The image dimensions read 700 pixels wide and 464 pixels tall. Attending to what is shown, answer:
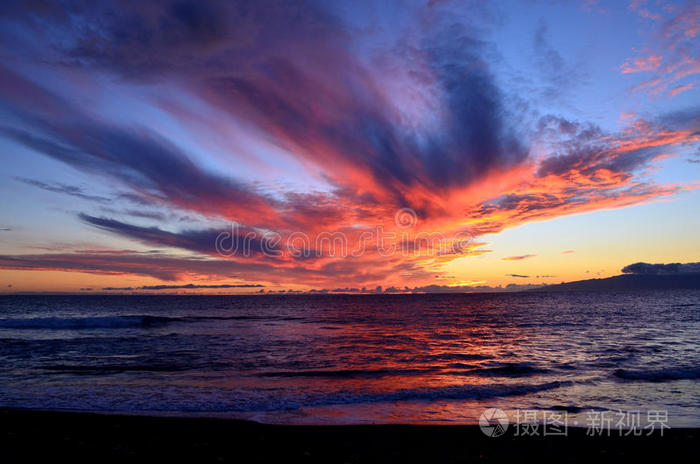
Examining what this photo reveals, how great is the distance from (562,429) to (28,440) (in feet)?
48.9

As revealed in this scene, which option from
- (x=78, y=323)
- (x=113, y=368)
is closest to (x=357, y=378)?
(x=113, y=368)

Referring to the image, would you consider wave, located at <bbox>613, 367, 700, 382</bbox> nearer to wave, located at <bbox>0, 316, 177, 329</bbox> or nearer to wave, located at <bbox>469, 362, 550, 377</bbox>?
wave, located at <bbox>469, 362, 550, 377</bbox>

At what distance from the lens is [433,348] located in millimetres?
28266

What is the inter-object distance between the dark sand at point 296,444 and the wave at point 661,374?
9.02 meters

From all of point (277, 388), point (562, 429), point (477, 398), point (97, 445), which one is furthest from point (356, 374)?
point (97, 445)

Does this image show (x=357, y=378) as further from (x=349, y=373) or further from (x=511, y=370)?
(x=511, y=370)

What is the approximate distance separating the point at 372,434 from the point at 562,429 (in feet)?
18.7

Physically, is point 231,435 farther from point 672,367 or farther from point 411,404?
point 672,367

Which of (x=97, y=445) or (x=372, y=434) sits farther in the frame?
(x=372, y=434)

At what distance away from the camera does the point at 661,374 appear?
18266 mm

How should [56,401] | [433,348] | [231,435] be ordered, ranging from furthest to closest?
[433,348] < [56,401] < [231,435]

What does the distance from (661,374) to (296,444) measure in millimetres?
19838

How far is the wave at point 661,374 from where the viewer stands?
1761 cm

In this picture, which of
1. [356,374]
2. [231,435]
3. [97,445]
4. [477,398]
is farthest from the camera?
[356,374]
